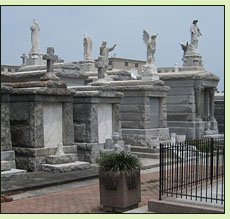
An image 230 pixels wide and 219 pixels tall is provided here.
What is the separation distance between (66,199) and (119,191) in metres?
1.84

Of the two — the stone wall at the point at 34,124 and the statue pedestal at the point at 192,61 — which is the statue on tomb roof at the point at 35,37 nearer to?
the statue pedestal at the point at 192,61

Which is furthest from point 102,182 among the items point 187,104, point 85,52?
point 85,52

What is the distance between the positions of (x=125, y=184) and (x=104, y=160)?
1.98ft

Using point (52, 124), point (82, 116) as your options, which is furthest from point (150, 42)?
point (52, 124)

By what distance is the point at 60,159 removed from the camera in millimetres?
13734

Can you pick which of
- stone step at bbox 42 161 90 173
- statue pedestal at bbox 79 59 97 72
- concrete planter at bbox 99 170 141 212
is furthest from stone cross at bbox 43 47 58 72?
statue pedestal at bbox 79 59 97 72

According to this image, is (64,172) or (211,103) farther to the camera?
(211,103)

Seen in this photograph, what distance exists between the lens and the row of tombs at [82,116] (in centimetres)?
1363

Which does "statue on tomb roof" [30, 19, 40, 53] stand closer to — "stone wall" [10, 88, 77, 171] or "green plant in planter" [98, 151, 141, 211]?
"stone wall" [10, 88, 77, 171]

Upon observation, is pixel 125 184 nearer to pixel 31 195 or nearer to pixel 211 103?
pixel 31 195

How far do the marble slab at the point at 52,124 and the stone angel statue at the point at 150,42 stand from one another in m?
8.58

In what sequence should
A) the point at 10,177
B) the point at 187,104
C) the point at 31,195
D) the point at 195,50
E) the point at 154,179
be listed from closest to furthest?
the point at 31,195, the point at 10,177, the point at 154,179, the point at 187,104, the point at 195,50

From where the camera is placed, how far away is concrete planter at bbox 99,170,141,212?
8.56m

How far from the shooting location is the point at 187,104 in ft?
75.4
